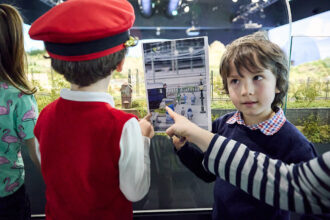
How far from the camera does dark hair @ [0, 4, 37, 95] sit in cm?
91

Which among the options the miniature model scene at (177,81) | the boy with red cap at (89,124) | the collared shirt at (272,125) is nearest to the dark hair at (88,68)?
the boy with red cap at (89,124)

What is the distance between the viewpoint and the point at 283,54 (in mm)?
812

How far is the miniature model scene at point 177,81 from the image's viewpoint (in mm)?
767

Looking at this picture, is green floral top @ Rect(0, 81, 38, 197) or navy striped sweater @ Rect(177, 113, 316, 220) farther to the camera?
green floral top @ Rect(0, 81, 38, 197)

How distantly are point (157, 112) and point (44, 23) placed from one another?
48 centimetres

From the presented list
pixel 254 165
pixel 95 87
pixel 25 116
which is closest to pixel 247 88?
pixel 254 165

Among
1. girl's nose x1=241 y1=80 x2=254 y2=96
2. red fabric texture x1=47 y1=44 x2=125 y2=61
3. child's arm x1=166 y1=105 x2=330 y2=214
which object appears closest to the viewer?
child's arm x1=166 y1=105 x2=330 y2=214

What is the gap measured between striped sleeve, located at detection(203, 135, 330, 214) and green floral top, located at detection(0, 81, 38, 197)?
2.78ft

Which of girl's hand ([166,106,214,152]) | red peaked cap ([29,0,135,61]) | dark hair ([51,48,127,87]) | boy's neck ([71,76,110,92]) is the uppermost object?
red peaked cap ([29,0,135,61])

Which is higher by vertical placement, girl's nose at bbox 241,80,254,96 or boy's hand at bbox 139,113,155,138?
girl's nose at bbox 241,80,254,96

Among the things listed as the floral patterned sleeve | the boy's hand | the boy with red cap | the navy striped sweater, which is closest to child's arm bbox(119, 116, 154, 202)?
the boy with red cap

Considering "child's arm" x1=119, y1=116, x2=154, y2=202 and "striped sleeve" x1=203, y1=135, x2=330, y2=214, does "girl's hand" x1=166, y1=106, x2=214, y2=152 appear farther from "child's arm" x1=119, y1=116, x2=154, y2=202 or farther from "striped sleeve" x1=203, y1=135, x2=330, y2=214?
"child's arm" x1=119, y1=116, x2=154, y2=202

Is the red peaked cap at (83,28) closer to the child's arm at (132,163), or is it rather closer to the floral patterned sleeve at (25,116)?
the child's arm at (132,163)

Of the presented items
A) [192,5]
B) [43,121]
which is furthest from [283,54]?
[192,5]
